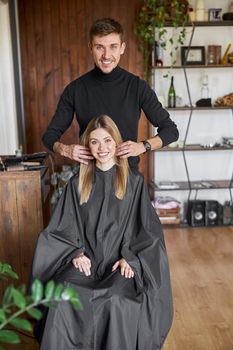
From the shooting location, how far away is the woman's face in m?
1.83

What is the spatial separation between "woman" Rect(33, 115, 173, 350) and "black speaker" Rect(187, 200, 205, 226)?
84.2 inches

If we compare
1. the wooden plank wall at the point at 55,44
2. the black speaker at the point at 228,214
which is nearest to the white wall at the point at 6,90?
the wooden plank wall at the point at 55,44

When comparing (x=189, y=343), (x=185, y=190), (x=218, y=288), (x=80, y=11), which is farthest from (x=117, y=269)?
(x=80, y=11)

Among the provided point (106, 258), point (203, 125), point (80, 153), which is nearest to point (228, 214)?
point (203, 125)

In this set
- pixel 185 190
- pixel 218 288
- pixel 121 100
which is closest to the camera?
pixel 121 100

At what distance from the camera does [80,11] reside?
387 centimetres

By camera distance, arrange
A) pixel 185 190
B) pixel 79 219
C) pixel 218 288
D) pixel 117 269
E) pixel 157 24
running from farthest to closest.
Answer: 1. pixel 185 190
2. pixel 157 24
3. pixel 218 288
4. pixel 79 219
5. pixel 117 269

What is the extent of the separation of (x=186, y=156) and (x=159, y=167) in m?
0.29

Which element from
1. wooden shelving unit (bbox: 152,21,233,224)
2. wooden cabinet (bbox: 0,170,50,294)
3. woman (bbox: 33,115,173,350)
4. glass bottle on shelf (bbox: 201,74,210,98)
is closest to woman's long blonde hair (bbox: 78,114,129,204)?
woman (bbox: 33,115,173,350)

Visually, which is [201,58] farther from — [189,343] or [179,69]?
[189,343]

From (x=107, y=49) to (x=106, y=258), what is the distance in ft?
3.12

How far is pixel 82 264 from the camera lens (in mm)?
1818

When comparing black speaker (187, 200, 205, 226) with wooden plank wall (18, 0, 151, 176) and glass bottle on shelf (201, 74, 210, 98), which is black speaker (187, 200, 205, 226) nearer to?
glass bottle on shelf (201, 74, 210, 98)

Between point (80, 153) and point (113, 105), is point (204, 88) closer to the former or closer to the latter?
point (113, 105)
